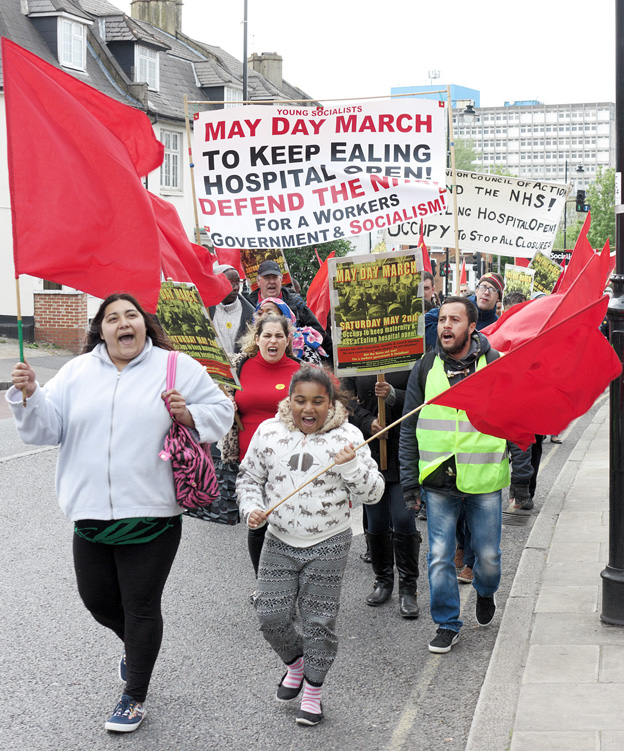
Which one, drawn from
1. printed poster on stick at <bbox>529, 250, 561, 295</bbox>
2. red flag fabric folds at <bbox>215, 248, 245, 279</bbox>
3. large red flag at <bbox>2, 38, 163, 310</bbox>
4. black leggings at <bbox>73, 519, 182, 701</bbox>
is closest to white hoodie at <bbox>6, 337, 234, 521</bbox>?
black leggings at <bbox>73, 519, 182, 701</bbox>

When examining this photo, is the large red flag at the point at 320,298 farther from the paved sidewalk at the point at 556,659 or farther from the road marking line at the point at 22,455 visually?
the road marking line at the point at 22,455

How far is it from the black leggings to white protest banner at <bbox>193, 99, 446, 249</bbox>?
10.6ft

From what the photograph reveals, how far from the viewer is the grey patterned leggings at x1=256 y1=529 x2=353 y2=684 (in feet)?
14.0

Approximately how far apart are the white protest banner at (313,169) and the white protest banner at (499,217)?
12.5 ft

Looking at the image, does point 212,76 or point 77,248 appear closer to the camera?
point 77,248

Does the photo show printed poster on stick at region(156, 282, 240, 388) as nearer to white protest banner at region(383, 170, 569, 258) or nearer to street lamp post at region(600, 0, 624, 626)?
street lamp post at region(600, 0, 624, 626)

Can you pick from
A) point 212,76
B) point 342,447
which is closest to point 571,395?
point 342,447

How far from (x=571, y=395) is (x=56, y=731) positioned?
2656 mm

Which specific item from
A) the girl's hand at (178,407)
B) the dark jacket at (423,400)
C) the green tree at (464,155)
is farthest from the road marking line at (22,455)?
the green tree at (464,155)

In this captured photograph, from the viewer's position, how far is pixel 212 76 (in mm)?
37906

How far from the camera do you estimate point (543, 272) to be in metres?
14.1

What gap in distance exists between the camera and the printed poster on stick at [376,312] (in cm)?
591

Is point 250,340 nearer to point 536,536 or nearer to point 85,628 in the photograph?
point 85,628

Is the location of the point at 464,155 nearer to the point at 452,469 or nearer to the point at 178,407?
the point at 452,469
